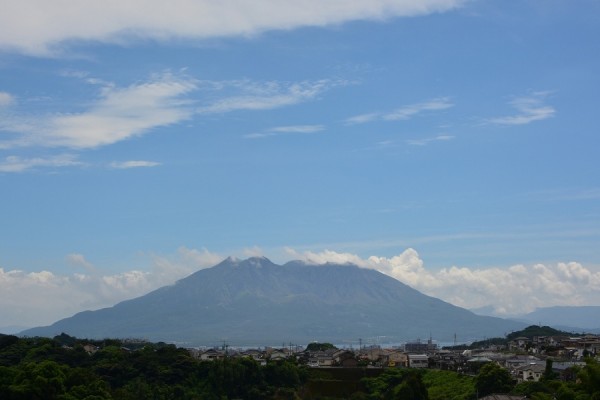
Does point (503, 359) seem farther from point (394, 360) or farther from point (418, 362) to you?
point (394, 360)

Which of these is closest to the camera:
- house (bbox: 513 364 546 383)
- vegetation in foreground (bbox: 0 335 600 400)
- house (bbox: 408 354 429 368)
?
vegetation in foreground (bbox: 0 335 600 400)

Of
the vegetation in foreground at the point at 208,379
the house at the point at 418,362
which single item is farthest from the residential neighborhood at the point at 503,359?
the vegetation in foreground at the point at 208,379

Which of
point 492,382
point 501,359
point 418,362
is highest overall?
point 501,359

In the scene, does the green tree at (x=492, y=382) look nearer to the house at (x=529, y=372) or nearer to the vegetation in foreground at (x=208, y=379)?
the vegetation in foreground at (x=208, y=379)

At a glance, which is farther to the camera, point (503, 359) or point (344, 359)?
point (344, 359)

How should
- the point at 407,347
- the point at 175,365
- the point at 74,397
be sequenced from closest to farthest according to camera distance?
the point at 74,397, the point at 175,365, the point at 407,347

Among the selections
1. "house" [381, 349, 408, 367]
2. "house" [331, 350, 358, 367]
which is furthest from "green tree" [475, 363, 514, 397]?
"house" [381, 349, 408, 367]

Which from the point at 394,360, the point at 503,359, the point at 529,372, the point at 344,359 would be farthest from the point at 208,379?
the point at 394,360

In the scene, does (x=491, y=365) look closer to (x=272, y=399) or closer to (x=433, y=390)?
(x=433, y=390)

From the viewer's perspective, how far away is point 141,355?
44.8 metres

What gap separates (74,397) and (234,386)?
12.3 m

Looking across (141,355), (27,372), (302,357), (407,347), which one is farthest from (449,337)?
(27,372)

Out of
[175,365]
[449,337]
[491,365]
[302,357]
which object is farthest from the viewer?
[449,337]

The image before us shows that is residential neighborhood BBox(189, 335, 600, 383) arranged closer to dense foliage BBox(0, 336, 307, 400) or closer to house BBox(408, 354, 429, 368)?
house BBox(408, 354, 429, 368)
